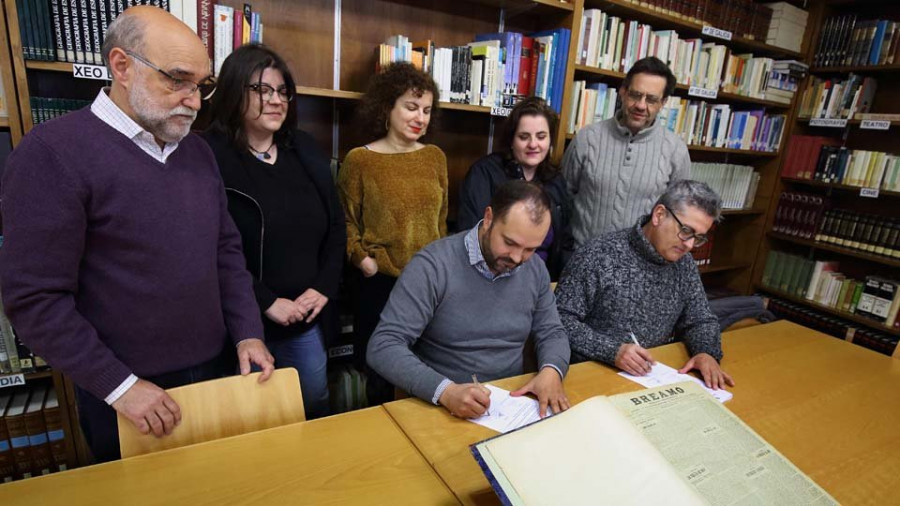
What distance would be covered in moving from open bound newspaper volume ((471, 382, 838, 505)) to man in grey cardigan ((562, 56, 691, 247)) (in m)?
1.49

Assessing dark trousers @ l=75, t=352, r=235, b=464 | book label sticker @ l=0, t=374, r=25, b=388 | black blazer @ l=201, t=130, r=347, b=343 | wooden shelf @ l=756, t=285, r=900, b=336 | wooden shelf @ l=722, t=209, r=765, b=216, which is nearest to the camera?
dark trousers @ l=75, t=352, r=235, b=464

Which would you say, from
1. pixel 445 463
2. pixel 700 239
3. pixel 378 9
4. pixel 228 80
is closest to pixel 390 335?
pixel 445 463

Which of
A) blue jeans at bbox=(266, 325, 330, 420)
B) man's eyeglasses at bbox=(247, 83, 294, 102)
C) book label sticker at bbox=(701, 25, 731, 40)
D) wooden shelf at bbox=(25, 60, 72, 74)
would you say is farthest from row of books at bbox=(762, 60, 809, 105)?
wooden shelf at bbox=(25, 60, 72, 74)

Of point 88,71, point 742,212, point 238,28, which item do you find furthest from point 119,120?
point 742,212

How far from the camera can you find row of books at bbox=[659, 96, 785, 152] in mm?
3396

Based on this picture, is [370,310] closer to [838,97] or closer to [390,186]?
[390,186]

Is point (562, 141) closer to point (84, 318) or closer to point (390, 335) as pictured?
point (390, 335)

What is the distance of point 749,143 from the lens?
3.87 m

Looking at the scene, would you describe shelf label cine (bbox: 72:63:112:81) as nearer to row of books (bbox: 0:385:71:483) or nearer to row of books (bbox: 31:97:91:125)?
row of books (bbox: 31:97:91:125)

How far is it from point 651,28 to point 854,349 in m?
2.23

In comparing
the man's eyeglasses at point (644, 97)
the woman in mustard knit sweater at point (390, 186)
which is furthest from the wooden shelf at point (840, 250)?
the woman in mustard knit sweater at point (390, 186)

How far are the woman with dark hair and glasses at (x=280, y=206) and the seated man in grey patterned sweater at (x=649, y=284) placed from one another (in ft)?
2.98

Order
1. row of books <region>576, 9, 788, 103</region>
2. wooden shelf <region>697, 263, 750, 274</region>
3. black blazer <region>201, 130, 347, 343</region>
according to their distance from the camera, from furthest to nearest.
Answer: wooden shelf <region>697, 263, 750, 274</region> → row of books <region>576, 9, 788, 103</region> → black blazer <region>201, 130, 347, 343</region>

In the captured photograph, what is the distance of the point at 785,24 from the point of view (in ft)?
12.1
